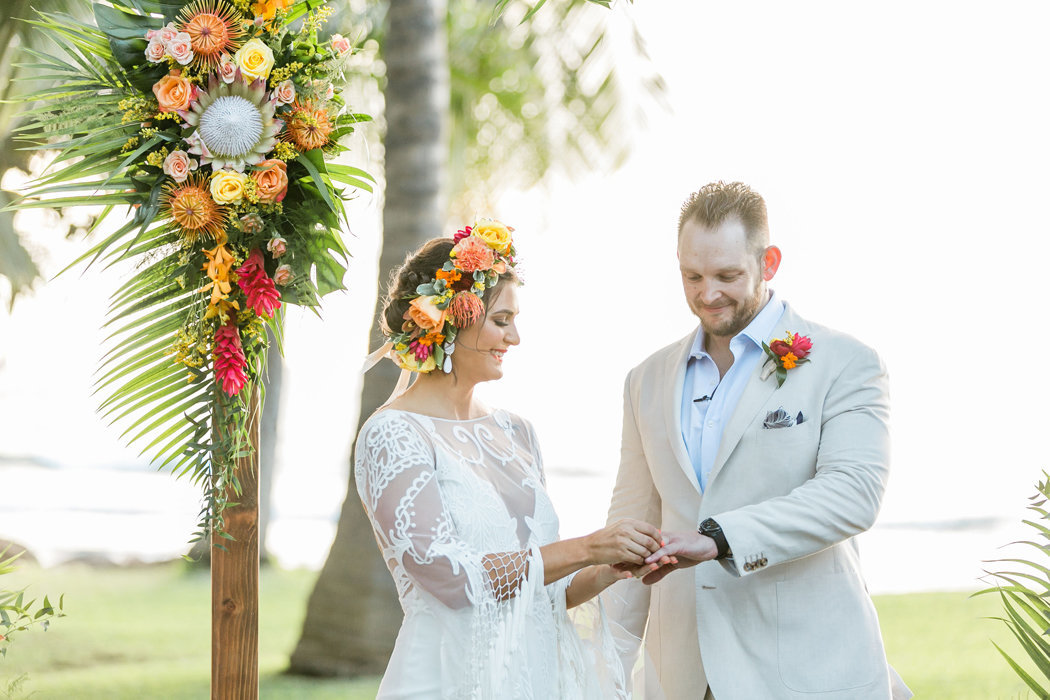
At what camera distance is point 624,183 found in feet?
42.7

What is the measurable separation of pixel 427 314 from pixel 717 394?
0.93 m

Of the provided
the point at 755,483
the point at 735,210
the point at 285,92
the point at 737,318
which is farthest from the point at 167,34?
the point at 755,483

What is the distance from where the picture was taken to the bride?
2.50 m

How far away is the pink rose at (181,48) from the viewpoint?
248cm

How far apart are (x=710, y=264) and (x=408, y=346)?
0.93 metres

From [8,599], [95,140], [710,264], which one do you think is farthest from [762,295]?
[8,599]

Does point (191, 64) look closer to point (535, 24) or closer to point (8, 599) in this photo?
point (8, 599)

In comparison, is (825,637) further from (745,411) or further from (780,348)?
(780,348)

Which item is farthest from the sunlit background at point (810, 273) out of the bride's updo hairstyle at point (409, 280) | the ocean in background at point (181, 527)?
the bride's updo hairstyle at point (409, 280)

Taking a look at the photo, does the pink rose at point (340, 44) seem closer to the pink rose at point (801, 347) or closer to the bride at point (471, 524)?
the bride at point (471, 524)

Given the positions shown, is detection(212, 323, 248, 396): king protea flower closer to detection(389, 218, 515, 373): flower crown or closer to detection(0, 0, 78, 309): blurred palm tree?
detection(389, 218, 515, 373): flower crown

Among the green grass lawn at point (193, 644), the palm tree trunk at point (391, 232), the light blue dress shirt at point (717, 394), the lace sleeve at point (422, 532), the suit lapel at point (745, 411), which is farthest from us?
the green grass lawn at point (193, 644)

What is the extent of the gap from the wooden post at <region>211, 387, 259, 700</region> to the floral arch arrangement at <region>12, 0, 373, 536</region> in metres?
0.08

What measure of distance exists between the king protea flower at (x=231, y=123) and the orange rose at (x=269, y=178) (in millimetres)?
31
